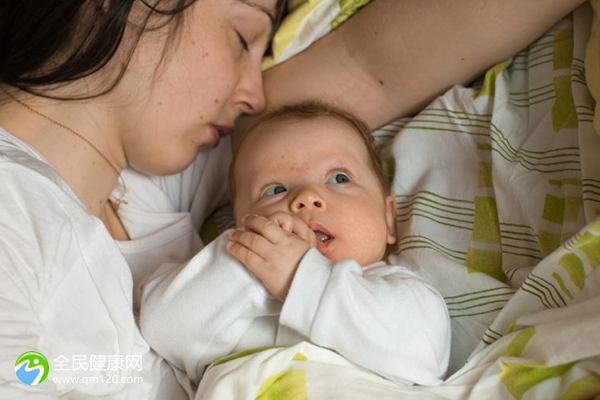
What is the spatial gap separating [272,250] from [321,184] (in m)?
0.21

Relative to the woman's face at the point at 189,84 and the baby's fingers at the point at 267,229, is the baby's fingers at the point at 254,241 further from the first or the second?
the woman's face at the point at 189,84

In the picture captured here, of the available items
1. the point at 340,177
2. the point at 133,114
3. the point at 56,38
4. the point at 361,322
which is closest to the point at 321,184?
the point at 340,177

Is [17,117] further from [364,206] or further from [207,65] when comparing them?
[364,206]

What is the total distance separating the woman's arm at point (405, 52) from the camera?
4.44 feet

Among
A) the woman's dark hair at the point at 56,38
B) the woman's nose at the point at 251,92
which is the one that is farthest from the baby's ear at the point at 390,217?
the woman's dark hair at the point at 56,38

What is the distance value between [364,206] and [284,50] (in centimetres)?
54

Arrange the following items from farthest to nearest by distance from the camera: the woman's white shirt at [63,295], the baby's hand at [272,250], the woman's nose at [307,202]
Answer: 1. the woman's nose at [307,202]
2. the baby's hand at [272,250]
3. the woman's white shirt at [63,295]

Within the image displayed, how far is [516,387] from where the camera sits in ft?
3.33

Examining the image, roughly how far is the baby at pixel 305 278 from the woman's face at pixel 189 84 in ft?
0.49

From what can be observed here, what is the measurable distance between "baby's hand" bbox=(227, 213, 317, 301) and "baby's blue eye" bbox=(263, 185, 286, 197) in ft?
0.46

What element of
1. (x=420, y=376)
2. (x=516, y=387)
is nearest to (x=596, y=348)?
(x=516, y=387)

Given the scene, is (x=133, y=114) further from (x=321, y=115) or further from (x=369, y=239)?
(x=369, y=239)

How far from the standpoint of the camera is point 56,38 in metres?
1.25

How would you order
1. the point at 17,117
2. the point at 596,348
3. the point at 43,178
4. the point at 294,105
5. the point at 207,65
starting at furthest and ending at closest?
the point at 294,105
the point at 207,65
the point at 17,117
the point at 43,178
the point at 596,348
